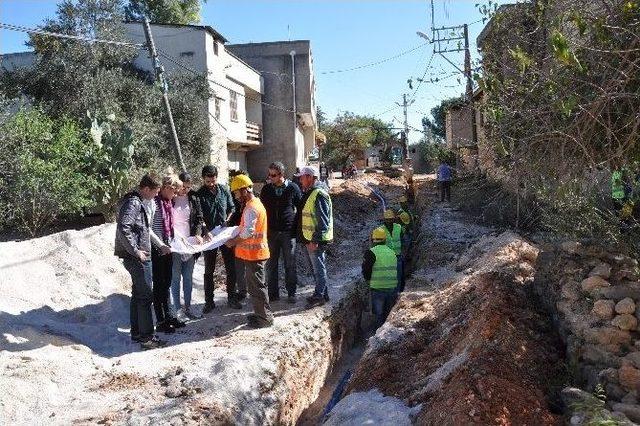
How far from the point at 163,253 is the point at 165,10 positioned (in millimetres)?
26527

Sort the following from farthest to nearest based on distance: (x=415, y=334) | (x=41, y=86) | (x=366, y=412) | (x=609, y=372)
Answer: (x=41, y=86) < (x=415, y=334) < (x=366, y=412) < (x=609, y=372)

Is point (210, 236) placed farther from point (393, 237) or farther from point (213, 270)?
point (393, 237)

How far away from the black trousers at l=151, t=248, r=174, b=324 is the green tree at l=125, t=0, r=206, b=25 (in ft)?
83.0

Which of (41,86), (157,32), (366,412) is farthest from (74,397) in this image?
(157,32)

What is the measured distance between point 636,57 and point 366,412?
11.6 feet

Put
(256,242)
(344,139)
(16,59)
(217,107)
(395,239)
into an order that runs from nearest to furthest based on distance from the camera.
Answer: (256,242) < (395,239) < (16,59) < (217,107) < (344,139)

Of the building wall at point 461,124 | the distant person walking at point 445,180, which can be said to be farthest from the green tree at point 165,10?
the distant person walking at point 445,180

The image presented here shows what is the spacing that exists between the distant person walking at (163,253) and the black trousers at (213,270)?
2.56 feet

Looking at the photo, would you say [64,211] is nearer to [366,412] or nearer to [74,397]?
[74,397]

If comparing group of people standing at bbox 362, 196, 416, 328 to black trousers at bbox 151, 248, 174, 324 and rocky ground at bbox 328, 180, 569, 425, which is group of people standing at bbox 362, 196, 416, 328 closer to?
rocky ground at bbox 328, 180, 569, 425

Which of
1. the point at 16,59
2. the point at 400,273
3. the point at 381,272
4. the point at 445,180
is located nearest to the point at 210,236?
the point at 381,272

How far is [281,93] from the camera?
28.4 meters

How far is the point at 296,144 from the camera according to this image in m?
28.6

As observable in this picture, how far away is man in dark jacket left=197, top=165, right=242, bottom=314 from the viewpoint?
23.4ft
